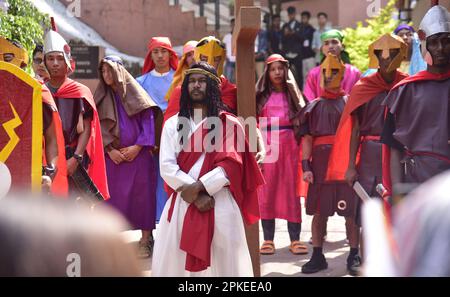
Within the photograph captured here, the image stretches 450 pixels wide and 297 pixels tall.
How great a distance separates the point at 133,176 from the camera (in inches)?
284

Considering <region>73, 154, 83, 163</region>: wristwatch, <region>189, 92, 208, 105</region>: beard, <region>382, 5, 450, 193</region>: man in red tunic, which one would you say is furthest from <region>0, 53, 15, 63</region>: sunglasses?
<region>382, 5, 450, 193</region>: man in red tunic

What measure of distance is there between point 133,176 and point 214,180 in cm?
298

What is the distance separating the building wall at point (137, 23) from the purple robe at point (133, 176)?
5.07 metres

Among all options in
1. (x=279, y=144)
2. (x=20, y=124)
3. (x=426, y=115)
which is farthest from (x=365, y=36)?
(x=20, y=124)

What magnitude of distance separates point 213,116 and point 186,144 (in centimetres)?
24

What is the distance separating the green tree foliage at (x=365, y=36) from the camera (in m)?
13.7

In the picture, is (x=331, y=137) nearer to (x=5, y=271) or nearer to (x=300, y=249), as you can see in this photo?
(x=300, y=249)

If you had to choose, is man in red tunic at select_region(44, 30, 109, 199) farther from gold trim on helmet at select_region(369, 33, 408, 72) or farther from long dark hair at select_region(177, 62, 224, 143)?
gold trim on helmet at select_region(369, 33, 408, 72)

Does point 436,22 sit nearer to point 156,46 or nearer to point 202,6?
point 156,46

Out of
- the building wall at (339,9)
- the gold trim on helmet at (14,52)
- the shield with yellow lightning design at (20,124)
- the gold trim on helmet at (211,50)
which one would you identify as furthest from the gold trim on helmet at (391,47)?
the building wall at (339,9)

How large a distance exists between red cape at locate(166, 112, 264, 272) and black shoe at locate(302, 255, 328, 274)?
5.18 ft

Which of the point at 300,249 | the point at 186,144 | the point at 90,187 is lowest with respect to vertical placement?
the point at 300,249
